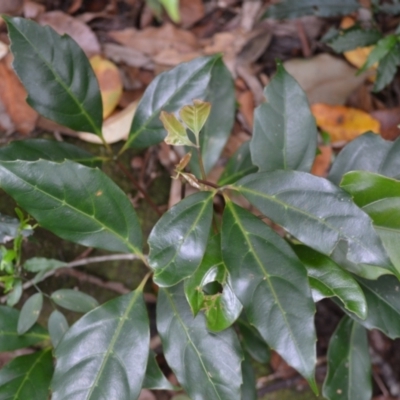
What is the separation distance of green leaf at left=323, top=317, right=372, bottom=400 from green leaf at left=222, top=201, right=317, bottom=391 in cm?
36

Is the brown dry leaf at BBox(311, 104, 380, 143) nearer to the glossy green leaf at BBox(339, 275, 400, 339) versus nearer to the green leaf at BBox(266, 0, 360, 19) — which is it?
the green leaf at BBox(266, 0, 360, 19)

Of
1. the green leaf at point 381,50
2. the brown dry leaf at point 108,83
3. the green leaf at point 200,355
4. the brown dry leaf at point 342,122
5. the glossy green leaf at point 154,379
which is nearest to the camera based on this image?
the green leaf at point 200,355

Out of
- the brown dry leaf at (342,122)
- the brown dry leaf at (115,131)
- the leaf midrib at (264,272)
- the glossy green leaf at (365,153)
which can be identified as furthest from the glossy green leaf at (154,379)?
the brown dry leaf at (342,122)

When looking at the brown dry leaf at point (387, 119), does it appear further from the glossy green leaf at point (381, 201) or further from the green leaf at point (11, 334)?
the green leaf at point (11, 334)

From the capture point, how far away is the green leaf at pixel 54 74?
852 millimetres

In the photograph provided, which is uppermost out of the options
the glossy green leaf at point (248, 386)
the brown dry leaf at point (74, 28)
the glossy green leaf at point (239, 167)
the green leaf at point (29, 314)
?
the brown dry leaf at point (74, 28)

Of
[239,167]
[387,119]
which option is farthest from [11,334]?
[387,119]

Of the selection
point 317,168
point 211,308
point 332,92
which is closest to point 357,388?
point 211,308

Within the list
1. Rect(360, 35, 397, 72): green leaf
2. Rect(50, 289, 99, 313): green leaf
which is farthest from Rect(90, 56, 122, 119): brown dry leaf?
Rect(360, 35, 397, 72): green leaf

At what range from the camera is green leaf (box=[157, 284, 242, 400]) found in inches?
30.9

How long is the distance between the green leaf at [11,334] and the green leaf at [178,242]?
426 mm

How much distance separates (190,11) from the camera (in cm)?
159

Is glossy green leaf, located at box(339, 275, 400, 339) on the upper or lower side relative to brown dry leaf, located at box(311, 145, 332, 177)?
upper

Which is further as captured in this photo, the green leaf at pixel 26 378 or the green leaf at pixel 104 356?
the green leaf at pixel 26 378
